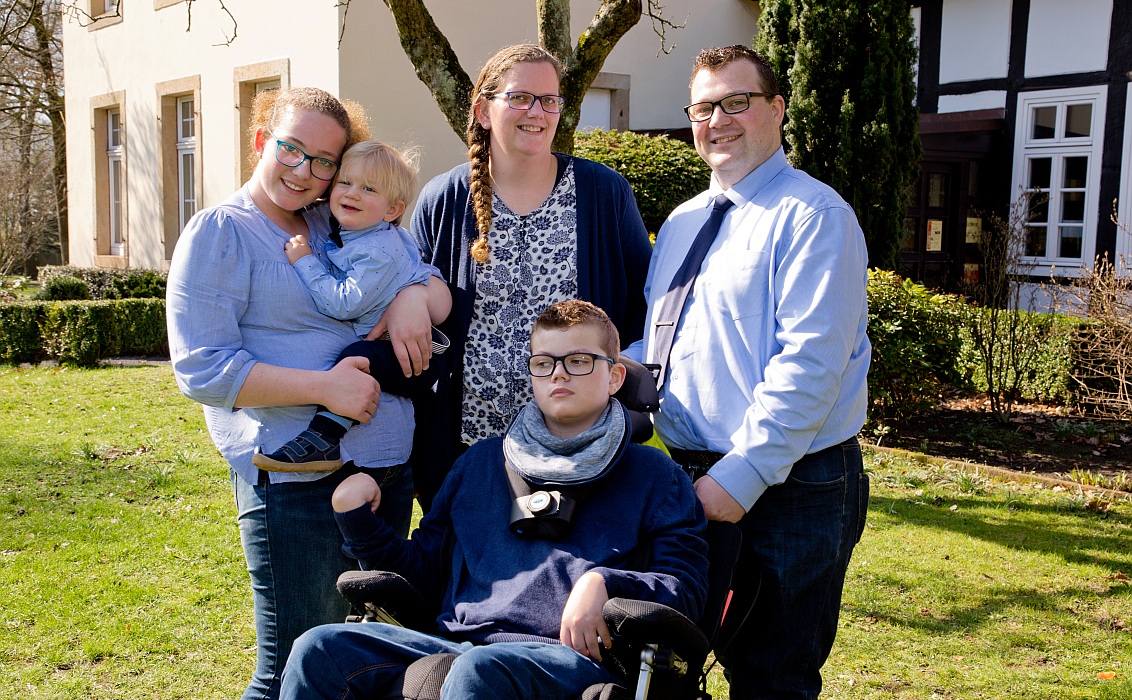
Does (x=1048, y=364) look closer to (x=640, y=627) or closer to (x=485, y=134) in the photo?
(x=485, y=134)

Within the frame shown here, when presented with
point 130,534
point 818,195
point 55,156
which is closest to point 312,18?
point 130,534

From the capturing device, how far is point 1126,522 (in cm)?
614

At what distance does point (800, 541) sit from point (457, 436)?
1081 mm

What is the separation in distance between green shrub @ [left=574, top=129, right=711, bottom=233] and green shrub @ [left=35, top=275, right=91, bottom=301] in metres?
9.03

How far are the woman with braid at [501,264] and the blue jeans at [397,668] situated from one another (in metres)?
0.78

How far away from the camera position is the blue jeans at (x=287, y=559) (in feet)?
8.27

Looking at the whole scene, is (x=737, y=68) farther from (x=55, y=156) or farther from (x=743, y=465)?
(x=55, y=156)

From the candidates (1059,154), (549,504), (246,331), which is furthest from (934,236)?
(246,331)

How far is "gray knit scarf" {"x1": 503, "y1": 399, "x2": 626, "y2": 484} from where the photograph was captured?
8.17 feet

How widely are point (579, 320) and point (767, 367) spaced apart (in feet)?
1.65

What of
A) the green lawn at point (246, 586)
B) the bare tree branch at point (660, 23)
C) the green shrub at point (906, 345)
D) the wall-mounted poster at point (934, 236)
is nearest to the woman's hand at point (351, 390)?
the green lawn at point (246, 586)

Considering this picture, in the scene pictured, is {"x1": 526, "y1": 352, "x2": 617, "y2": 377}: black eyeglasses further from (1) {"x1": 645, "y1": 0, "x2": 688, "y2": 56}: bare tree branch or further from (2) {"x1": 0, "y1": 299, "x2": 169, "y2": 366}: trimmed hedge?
(2) {"x1": 0, "y1": 299, "x2": 169, "y2": 366}: trimmed hedge

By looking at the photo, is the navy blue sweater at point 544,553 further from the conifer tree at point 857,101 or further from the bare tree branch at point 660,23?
the conifer tree at point 857,101

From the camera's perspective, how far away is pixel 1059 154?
13.1 m
